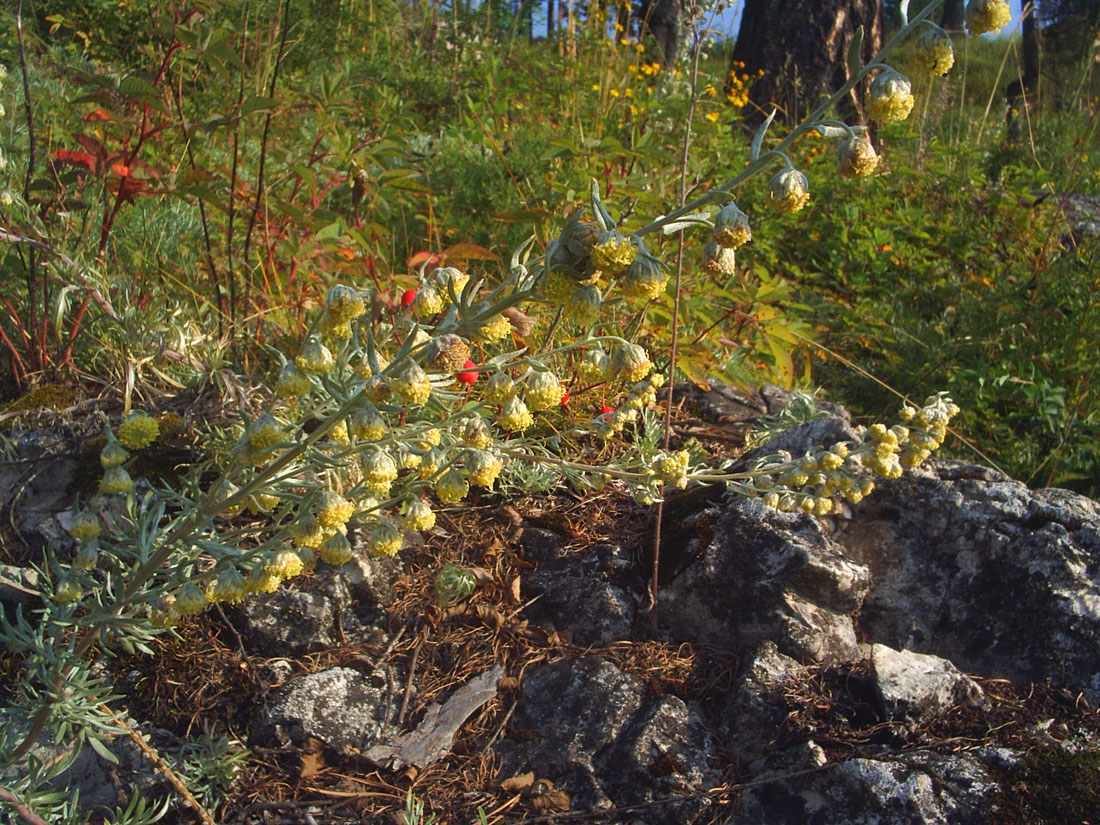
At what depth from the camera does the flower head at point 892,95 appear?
1212 millimetres

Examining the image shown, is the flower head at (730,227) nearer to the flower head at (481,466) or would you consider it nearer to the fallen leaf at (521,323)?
the flower head at (481,466)

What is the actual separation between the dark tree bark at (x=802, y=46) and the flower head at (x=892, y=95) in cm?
631

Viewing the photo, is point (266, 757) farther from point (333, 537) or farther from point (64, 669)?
point (333, 537)

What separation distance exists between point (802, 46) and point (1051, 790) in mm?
7103

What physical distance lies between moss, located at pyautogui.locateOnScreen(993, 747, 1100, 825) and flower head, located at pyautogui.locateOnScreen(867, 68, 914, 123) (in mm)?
1363

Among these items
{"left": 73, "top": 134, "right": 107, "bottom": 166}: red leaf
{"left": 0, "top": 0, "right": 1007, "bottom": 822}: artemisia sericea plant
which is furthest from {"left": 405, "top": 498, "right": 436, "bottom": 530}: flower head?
{"left": 73, "top": 134, "right": 107, "bottom": 166}: red leaf

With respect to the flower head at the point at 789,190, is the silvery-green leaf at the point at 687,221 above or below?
below

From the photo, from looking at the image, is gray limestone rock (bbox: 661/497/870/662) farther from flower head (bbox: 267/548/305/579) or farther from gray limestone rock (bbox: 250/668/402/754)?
flower head (bbox: 267/548/305/579)

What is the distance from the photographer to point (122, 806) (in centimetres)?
176

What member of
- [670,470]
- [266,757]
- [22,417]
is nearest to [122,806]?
[266,757]

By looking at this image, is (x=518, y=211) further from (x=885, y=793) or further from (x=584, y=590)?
(x=885, y=793)

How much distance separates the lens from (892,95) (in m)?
1.21

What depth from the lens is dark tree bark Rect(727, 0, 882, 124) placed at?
7141 mm

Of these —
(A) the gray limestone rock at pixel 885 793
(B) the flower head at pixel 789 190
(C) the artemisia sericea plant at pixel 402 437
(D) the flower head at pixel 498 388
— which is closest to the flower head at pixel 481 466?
(C) the artemisia sericea plant at pixel 402 437
